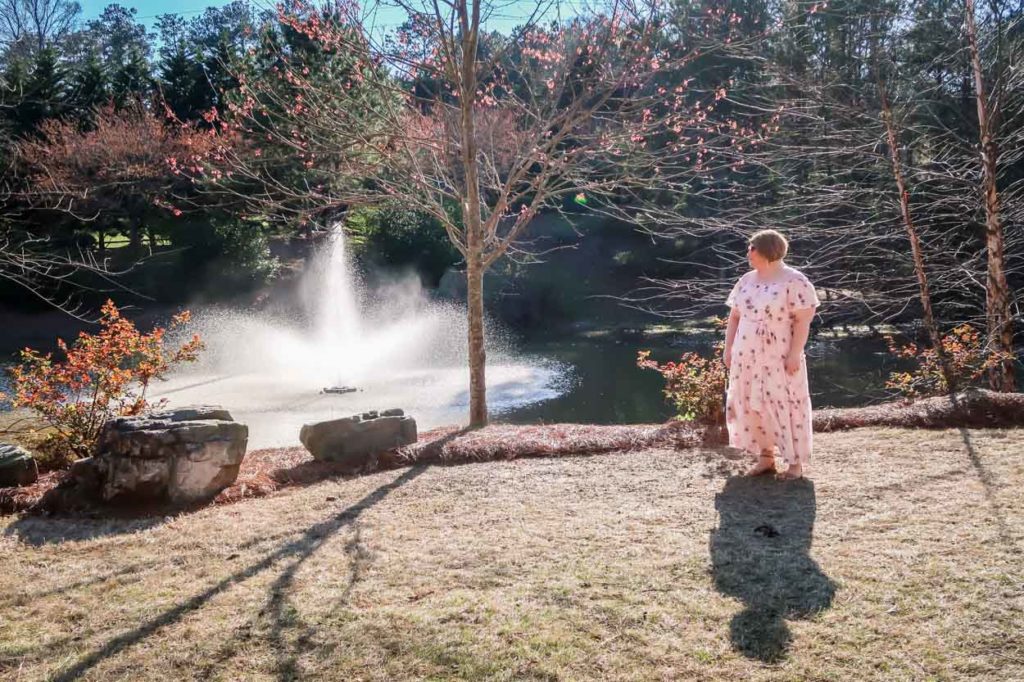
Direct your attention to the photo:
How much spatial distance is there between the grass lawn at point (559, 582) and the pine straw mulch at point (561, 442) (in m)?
0.63

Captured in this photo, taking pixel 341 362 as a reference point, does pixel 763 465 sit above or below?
above

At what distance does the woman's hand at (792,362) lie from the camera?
4.64 metres

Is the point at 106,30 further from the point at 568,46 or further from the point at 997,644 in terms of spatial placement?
the point at 997,644

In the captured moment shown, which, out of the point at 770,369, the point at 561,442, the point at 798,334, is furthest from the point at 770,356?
the point at 561,442

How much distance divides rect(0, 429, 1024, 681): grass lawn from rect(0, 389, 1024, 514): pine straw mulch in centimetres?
63

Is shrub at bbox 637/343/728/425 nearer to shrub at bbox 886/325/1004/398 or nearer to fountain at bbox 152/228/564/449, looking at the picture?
shrub at bbox 886/325/1004/398

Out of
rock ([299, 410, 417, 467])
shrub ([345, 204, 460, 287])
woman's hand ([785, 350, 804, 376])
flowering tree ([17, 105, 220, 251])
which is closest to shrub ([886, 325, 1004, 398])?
woman's hand ([785, 350, 804, 376])

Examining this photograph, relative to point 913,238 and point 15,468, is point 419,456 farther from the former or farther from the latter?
point 913,238

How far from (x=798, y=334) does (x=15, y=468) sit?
573 cm

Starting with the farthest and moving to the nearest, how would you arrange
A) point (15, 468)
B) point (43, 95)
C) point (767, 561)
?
point (43, 95)
point (15, 468)
point (767, 561)

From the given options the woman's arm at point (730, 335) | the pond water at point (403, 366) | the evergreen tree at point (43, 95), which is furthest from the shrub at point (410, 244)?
the woman's arm at point (730, 335)

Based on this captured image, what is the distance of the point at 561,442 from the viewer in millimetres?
6492

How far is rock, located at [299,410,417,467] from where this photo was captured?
6.44 m

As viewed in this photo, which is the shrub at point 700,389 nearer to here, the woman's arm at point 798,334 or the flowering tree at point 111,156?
the woman's arm at point 798,334
